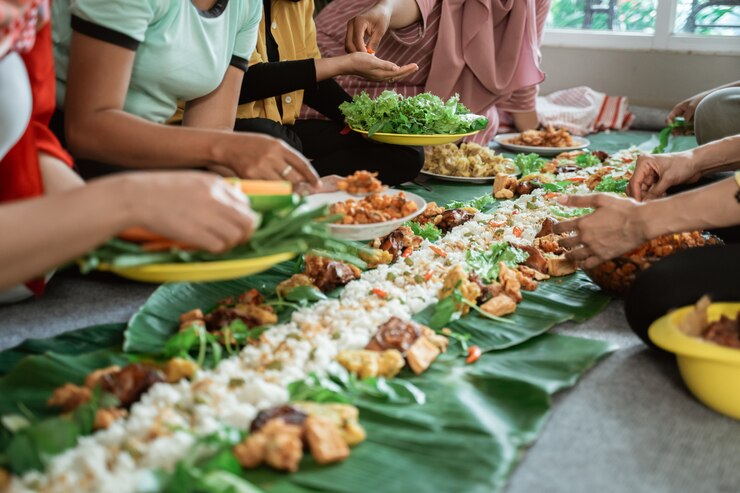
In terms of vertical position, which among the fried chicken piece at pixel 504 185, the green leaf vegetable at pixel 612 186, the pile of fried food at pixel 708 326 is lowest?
the fried chicken piece at pixel 504 185

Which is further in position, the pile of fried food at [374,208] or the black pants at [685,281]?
the pile of fried food at [374,208]

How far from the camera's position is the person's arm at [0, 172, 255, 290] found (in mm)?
1411

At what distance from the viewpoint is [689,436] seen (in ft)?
5.51

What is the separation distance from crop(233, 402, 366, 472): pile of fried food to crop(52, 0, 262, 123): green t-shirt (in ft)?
4.15

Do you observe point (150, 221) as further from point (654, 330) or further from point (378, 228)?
point (654, 330)

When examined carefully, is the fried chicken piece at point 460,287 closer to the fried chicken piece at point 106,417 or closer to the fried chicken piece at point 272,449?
the fried chicken piece at point 272,449

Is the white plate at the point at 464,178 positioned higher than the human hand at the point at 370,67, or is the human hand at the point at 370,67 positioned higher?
the human hand at the point at 370,67

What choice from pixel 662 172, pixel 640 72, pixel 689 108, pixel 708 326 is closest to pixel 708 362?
pixel 708 326

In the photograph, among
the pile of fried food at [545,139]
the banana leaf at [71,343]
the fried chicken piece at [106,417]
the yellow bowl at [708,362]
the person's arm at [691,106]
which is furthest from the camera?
the pile of fried food at [545,139]

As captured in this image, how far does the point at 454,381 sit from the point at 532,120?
388cm

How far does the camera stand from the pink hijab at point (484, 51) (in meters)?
4.68

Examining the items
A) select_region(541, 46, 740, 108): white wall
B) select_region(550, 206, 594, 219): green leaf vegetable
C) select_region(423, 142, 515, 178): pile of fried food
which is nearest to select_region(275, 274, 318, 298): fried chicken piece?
select_region(550, 206, 594, 219): green leaf vegetable

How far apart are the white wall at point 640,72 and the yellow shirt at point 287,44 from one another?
373cm

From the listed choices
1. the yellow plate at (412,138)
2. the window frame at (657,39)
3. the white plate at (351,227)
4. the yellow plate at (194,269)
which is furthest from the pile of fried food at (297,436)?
the window frame at (657,39)
